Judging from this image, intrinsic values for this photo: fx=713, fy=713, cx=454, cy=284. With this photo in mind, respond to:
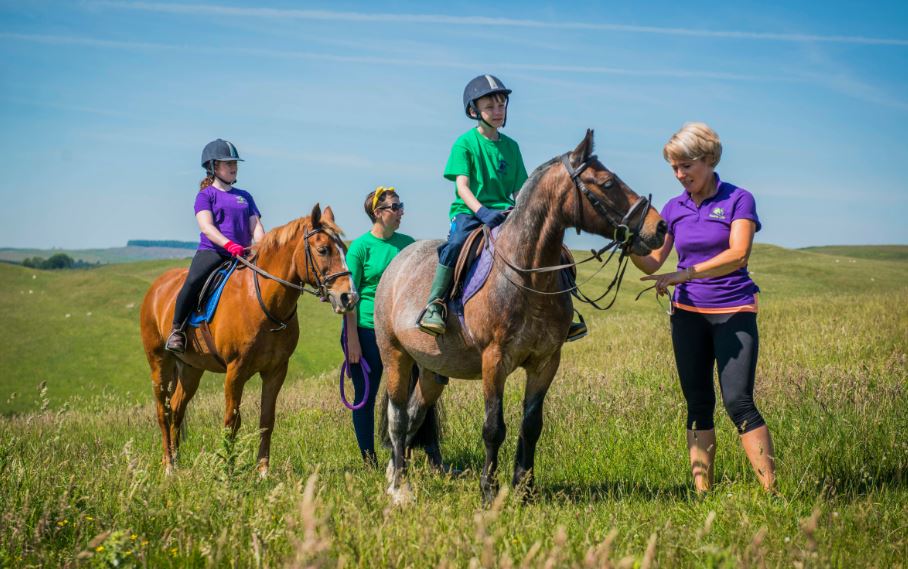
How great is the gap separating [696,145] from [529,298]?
1.63 m

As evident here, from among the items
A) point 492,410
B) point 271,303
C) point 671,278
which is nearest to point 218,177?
point 271,303

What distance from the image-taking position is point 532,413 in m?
5.76

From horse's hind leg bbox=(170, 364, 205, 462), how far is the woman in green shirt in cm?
209

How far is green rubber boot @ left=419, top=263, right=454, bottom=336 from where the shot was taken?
574cm

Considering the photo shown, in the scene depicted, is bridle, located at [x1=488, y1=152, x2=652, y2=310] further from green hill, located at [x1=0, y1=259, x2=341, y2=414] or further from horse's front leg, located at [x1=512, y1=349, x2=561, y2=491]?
green hill, located at [x1=0, y1=259, x2=341, y2=414]

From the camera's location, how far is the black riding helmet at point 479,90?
5.84m

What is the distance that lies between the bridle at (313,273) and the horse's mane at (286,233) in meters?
0.06

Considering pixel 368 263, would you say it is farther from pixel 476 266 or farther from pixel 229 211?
pixel 476 266

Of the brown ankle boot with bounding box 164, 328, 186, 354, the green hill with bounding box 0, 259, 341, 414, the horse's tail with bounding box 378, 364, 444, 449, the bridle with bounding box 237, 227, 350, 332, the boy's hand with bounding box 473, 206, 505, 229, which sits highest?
the boy's hand with bounding box 473, 206, 505, 229

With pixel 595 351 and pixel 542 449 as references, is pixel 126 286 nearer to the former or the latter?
pixel 595 351

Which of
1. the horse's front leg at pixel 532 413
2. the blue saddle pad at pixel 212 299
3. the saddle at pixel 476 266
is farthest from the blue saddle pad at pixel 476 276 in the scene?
the blue saddle pad at pixel 212 299

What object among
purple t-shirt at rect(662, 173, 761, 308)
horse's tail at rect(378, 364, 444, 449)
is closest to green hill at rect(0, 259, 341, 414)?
horse's tail at rect(378, 364, 444, 449)

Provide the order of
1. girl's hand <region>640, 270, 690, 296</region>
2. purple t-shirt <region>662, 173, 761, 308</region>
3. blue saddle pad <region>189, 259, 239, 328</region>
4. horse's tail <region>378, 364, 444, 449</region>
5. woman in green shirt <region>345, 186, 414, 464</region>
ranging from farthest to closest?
blue saddle pad <region>189, 259, 239, 328</region>, woman in green shirt <region>345, 186, 414, 464</region>, horse's tail <region>378, 364, 444, 449</region>, purple t-shirt <region>662, 173, 761, 308</region>, girl's hand <region>640, 270, 690, 296</region>

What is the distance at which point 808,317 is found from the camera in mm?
16109
